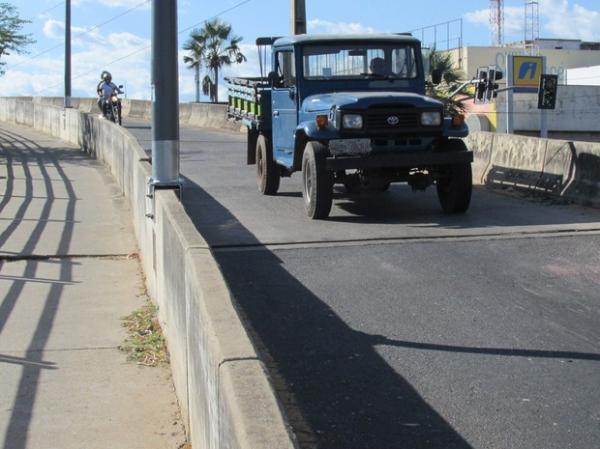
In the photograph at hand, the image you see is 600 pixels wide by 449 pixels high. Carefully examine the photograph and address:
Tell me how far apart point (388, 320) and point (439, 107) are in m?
4.88

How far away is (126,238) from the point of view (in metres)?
12.9

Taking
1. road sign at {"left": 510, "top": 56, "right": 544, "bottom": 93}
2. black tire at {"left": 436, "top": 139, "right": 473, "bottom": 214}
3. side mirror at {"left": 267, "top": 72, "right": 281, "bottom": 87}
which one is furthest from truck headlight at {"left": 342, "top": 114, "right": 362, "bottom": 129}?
road sign at {"left": 510, "top": 56, "right": 544, "bottom": 93}

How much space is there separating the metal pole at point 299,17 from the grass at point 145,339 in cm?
1473

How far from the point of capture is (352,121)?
11.0 metres

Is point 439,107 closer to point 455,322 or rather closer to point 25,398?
point 455,322

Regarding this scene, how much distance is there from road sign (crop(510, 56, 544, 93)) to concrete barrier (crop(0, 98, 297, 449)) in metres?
22.6

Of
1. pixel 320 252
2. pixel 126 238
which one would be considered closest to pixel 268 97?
pixel 126 238

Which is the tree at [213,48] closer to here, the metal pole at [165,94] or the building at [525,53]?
the building at [525,53]

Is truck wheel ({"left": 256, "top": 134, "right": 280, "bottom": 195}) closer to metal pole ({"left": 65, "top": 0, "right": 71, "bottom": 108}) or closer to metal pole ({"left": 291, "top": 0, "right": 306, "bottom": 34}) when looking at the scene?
metal pole ({"left": 291, "top": 0, "right": 306, "bottom": 34})

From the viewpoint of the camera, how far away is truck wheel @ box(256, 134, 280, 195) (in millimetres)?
13711

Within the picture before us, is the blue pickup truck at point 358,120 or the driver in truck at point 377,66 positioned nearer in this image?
the blue pickup truck at point 358,120

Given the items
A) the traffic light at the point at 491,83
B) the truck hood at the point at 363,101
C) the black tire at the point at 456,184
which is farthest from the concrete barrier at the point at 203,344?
the traffic light at the point at 491,83

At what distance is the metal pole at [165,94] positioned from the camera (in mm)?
8977

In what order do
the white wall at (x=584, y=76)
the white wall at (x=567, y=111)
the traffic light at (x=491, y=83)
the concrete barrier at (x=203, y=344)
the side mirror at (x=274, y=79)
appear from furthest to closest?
the white wall at (x=584, y=76) < the white wall at (x=567, y=111) < the traffic light at (x=491, y=83) < the side mirror at (x=274, y=79) < the concrete barrier at (x=203, y=344)
